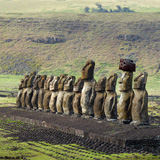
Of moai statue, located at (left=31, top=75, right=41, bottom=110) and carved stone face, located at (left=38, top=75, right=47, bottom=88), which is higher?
carved stone face, located at (left=38, top=75, right=47, bottom=88)

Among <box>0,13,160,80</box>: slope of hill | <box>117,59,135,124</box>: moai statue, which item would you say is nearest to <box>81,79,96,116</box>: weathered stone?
<box>117,59,135,124</box>: moai statue

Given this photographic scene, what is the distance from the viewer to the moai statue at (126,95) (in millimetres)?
15414

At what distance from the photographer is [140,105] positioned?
14836 mm

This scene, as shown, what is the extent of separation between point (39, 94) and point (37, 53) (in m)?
A: 45.8

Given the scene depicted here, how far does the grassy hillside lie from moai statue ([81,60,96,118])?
8186 centimetres

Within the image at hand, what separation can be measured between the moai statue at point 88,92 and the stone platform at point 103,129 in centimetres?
45

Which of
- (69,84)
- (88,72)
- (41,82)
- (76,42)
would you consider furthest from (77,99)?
(76,42)

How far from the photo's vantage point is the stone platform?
12.5 metres

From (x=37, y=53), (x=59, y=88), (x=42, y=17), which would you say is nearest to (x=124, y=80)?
(x=59, y=88)

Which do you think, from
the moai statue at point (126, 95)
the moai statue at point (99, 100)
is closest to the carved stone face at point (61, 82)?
the moai statue at point (99, 100)

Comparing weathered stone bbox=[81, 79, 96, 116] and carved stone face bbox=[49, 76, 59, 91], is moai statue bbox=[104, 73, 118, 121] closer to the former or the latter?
weathered stone bbox=[81, 79, 96, 116]

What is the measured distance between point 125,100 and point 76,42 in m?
54.7

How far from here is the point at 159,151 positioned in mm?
12477

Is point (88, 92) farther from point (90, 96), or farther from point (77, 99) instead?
point (77, 99)
